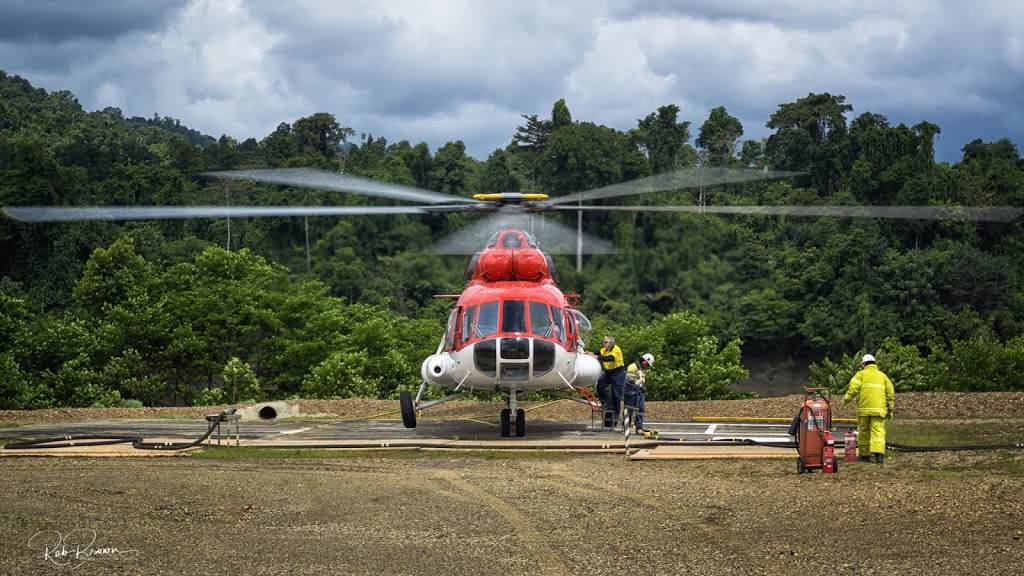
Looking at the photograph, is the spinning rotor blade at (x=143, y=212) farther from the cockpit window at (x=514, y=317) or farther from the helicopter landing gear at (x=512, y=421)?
the helicopter landing gear at (x=512, y=421)

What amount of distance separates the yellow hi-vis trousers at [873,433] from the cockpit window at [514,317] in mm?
6063

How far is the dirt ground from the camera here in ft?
35.1

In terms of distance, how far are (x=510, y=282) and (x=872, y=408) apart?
7478 millimetres

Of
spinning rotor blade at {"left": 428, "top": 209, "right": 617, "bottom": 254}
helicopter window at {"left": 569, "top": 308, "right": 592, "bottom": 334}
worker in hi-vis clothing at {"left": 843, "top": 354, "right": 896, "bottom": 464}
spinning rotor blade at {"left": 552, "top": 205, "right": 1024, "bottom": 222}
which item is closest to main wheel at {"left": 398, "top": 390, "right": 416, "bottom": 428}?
spinning rotor blade at {"left": 428, "top": 209, "right": 617, "bottom": 254}

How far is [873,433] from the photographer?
51.3 feet

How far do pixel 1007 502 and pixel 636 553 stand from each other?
4077mm

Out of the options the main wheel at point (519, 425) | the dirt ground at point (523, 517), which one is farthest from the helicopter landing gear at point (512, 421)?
the dirt ground at point (523, 517)

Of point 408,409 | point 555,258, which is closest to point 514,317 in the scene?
point 408,409

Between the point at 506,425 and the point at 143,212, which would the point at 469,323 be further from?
the point at 143,212

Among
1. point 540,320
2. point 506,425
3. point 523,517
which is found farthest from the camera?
point 506,425

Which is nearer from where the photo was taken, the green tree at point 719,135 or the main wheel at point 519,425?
the main wheel at point 519,425

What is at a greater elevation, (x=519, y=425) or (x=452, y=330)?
(x=452, y=330)

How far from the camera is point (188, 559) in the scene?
10984 mm

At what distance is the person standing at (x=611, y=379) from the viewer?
2225 centimetres
